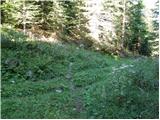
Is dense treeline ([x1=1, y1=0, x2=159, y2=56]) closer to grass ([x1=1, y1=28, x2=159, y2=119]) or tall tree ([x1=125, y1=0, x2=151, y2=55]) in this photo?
tall tree ([x1=125, y1=0, x2=151, y2=55])

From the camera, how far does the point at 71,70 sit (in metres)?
20.6

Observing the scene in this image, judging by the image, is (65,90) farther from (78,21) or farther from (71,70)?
(78,21)

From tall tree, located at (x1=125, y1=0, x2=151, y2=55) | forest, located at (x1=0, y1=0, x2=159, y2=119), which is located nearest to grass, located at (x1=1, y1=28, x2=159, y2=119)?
forest, located at (x1=0, y1=0, x2=159, y2=119)

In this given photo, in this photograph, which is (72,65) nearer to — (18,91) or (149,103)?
(18,91)

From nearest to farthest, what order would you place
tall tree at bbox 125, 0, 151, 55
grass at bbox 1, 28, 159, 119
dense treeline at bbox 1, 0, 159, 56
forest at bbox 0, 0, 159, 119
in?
grass at bbox 1, 28, 159, 119 → forest at bbox 0, 0, 159, 119 → dense treeline at bbox 1, 0, 159, 56 → tall tree at bbox 125, 0, 151, 55

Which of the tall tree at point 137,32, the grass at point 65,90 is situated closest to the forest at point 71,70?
the grass at point 65,90

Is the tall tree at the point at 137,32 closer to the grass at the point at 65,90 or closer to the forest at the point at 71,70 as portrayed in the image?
the forest at the point at 71,70

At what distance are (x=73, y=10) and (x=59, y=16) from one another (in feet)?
12.7

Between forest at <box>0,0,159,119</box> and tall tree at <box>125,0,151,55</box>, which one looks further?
tall tree at <box>125,0,151,55</box>

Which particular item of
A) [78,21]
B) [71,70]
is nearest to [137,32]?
[78,21]

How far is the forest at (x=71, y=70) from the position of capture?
12.1 metres

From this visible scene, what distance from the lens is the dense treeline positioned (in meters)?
33.5

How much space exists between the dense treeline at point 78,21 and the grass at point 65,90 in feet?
40.9

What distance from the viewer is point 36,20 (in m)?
36.9
